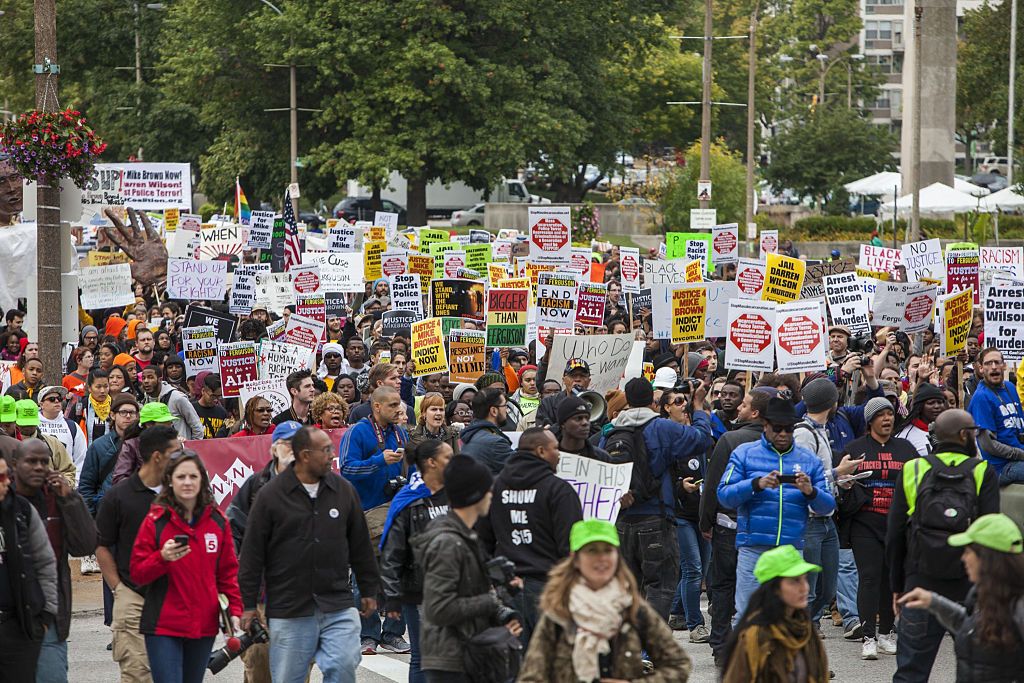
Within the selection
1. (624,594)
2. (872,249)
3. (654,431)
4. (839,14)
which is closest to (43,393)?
(654,431)

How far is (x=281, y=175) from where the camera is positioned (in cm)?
4828

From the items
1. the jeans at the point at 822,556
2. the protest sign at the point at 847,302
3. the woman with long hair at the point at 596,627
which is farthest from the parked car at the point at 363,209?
the woman with long hair at the point at 596,627

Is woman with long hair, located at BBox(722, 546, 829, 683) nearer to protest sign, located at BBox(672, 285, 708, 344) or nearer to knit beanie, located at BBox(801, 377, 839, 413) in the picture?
knit beanie, located at BBox(801, 377, 839, 413)

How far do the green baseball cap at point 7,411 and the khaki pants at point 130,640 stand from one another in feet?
9.48

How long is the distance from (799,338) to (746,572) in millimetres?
5584

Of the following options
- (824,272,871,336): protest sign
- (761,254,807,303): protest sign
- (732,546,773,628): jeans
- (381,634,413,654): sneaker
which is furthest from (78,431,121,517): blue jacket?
(824,272,871,336): protest sign

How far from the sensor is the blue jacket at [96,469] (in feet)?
32.3

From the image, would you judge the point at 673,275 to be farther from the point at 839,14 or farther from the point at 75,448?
the point at 839,14

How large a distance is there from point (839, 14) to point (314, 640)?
8085 cm

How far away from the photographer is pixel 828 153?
192ft

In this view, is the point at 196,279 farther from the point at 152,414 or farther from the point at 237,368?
the point at 152,414

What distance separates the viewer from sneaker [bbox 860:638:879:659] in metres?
9.70

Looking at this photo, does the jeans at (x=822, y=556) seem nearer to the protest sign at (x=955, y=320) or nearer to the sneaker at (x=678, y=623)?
the sneaker at (x=678, y=623)

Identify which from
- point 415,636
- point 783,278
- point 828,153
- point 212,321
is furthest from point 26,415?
point 828,153
